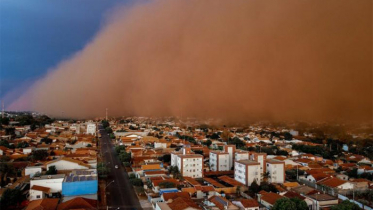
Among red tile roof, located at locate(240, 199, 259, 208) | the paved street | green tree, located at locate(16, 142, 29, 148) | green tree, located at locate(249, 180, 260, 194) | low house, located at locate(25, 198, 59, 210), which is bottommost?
the paved street

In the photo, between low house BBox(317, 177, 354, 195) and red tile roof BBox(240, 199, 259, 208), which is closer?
red tile roof BBox(240, 199, 259, 208)

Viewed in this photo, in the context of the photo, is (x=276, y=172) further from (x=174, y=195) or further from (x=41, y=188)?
(x=41, y=188)

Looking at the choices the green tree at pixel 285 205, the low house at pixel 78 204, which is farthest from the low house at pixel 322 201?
the low house at pixel 78 204

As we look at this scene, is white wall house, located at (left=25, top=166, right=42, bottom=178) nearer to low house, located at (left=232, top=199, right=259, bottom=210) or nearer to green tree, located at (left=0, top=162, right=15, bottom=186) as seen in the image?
green tree, located at (left=0, top=162, right=15, bottom=186)

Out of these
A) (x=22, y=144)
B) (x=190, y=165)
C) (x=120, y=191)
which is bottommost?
(x=120, y=191)

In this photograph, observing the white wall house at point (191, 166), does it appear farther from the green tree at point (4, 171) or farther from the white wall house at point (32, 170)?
the green tree at point (4, 171)

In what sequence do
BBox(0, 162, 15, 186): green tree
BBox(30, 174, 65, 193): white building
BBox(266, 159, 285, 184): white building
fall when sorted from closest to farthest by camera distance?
BBox(30, 174, 65, 193): white building
BBox(0, 162, 15, 186): green tree
BBox(266, 159, 285, 184): white building

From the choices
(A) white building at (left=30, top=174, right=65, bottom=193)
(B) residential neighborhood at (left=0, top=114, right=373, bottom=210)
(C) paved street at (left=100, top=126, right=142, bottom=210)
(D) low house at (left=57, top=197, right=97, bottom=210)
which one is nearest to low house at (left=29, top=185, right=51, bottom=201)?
(B) residential neighborhood at (left=0, top=114, right=373, bottom=210)

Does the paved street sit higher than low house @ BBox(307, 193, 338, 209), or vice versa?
low house @ BBox(307, 193, 338, 209)

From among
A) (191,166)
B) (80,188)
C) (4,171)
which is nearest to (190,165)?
(191,166)

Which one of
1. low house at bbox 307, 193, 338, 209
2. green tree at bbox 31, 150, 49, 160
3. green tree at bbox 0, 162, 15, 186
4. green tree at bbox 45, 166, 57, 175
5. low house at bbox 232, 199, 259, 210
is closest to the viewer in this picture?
low house at bbox 232, 199, 259, 210

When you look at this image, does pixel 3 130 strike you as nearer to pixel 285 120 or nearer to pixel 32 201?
pixel 32 201

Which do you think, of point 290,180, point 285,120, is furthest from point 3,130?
point 285,120
